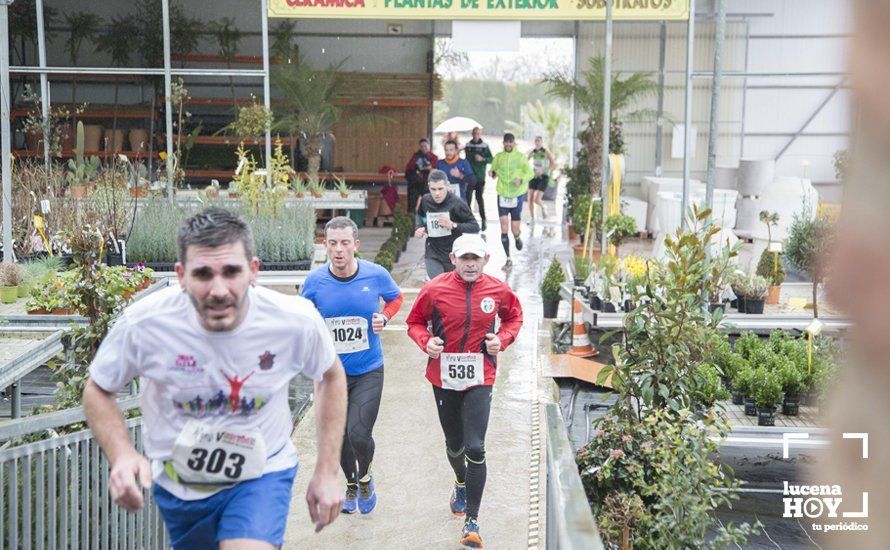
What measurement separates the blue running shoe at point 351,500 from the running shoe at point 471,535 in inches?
31.3

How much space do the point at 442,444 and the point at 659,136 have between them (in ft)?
48.6

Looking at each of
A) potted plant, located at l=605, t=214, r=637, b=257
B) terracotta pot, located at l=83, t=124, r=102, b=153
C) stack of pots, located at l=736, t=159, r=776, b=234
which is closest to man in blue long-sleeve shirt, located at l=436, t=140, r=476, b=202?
potted plant, located at l=605, t=214, r=637, b=257

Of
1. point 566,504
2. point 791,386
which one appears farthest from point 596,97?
point 566,504

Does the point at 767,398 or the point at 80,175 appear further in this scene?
the point at 80,175

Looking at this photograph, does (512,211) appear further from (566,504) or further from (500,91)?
(500,91)

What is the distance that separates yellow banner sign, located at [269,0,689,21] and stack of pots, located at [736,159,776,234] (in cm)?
638

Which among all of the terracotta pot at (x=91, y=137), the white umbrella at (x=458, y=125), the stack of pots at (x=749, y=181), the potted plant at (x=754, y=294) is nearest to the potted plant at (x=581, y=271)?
the potted plant at (x=754, y=294)

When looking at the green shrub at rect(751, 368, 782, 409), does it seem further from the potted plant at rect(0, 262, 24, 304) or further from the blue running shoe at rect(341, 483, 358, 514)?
the potted plant at rect(0, 262, 24, 304)

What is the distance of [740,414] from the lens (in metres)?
8.20

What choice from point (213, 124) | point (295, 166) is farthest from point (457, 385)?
point (213, 124)

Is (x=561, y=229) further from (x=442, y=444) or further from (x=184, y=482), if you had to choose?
(x=184, y=482)

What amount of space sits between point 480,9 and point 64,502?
11.9 meters

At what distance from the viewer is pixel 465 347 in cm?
601

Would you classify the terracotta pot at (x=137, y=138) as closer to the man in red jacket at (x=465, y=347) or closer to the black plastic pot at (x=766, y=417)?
the black plastic pot at (x=766, y=417)
